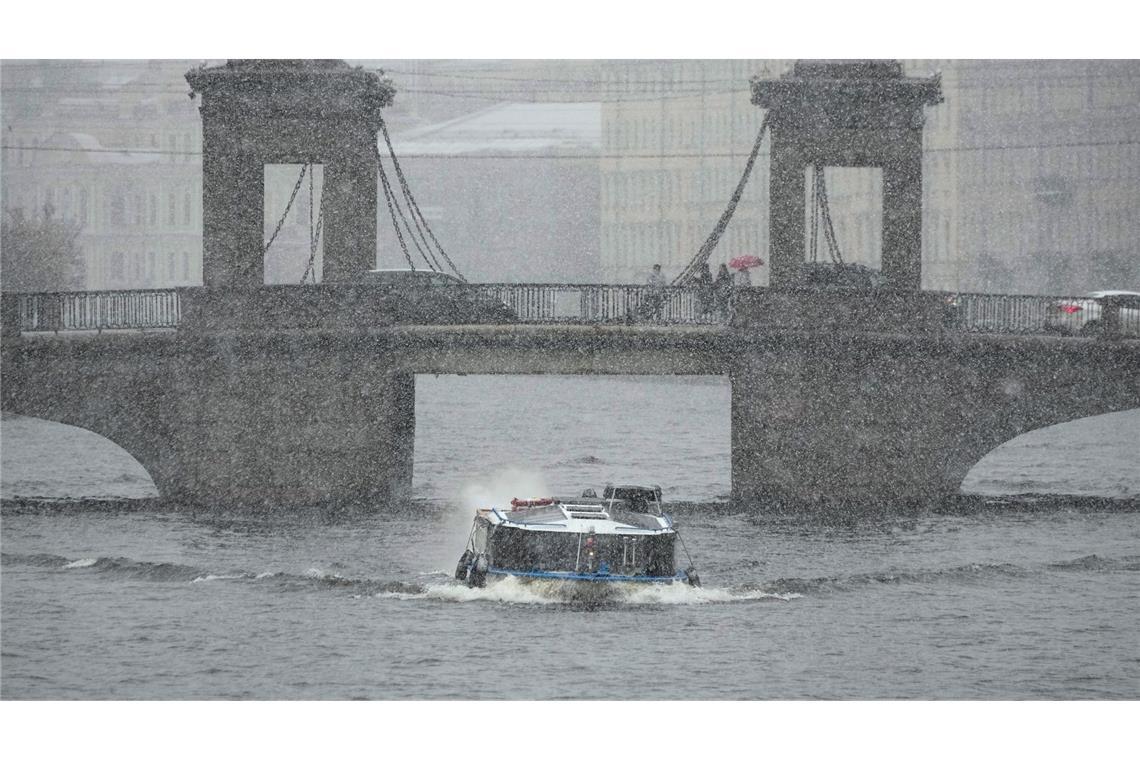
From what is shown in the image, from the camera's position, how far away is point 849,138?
41.6 metres

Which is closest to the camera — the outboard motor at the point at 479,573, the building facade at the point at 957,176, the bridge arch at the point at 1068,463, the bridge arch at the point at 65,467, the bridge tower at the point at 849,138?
the outboard motor at the point at 479,573

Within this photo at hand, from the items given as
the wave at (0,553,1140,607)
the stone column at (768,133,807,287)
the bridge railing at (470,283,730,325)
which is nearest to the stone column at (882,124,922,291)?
the stone column at (768,133,807,287)

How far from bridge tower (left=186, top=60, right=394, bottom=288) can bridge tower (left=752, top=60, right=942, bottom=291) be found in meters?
8.26

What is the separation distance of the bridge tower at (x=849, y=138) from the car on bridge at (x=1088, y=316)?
3.04 m

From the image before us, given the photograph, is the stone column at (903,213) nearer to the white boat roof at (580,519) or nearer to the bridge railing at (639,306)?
the bridge railing at (639,306)

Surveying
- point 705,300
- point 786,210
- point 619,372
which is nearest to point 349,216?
point 619,372

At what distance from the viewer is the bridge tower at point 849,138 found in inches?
1618

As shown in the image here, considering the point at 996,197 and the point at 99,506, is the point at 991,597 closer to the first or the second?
the point at 99,506

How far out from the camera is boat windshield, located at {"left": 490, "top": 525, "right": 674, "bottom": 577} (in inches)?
1265

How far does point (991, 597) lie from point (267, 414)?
50.1 ft

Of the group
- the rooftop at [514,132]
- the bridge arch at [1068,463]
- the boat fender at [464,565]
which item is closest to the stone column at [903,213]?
the bridge arch at [1068,463]

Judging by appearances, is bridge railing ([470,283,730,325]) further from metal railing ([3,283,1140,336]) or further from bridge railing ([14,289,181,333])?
bridge railing ([14,289,181,333])

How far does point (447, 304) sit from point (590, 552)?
38.1 ft

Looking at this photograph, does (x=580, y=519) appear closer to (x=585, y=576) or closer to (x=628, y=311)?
(x=585, y=576)
